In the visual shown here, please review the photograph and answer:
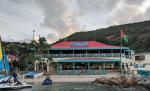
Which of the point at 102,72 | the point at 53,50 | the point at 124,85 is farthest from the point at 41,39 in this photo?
the point at 124,85

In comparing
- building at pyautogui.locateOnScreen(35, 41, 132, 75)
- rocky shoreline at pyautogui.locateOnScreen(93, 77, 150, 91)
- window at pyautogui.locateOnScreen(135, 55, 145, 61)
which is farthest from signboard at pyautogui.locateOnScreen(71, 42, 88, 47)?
rocky shoreline at pyautogui.locateOnScreen(93, 77, 150, 91)

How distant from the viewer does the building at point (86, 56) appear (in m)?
102

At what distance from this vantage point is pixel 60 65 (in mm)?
104938

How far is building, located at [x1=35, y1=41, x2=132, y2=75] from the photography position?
10238 cm

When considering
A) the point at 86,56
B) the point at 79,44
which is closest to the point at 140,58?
the point at 86,56

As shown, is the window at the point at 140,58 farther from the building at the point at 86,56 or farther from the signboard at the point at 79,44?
the signboard at the point at 79,44

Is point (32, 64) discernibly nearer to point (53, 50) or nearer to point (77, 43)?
point (53, 50)

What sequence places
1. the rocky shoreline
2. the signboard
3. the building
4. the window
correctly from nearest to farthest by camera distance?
the rocky shoreline, the window, the building, the signboard

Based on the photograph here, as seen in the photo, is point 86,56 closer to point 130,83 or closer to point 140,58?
point 140,58

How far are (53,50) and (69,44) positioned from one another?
4972mm

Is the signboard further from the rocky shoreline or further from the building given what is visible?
the rocky shoreline

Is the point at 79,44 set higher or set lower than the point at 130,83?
higher

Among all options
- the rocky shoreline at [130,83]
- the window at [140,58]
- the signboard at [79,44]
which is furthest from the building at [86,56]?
the rocky shoreline at [130,83]

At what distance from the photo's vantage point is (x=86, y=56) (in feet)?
339
